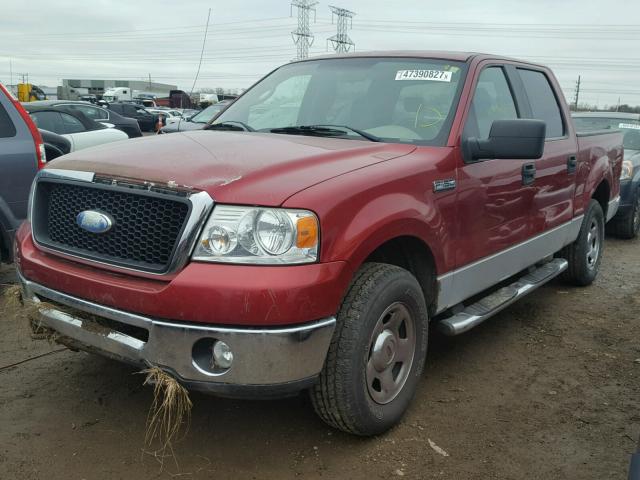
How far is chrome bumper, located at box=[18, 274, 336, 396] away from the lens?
7.92 feet

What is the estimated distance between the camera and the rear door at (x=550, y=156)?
4387 mm

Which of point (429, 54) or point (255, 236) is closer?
point (255, 236)

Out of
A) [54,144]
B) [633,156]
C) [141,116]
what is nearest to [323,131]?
[54,144]

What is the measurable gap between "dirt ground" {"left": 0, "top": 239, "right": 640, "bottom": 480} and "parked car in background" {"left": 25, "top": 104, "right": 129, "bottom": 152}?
18.4 ft

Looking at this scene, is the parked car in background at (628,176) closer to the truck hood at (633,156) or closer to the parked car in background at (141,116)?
the truck hood at (633,156)

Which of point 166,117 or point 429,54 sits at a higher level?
point 429,54

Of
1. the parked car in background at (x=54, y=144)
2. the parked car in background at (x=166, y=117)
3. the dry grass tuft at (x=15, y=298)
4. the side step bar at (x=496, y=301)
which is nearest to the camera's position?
the dry grass tuft at (x=15, y=298)

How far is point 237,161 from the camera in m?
2.80

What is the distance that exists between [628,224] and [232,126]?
21.4ft

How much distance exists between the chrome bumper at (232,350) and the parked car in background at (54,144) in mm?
5081

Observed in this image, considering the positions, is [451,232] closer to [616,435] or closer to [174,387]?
[616,435]

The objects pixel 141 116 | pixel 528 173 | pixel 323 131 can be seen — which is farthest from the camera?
pixel 141 116

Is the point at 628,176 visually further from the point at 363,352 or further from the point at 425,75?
the point at 363,352

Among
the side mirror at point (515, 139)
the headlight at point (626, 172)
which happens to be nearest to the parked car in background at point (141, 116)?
the headlight at point (626, 172)
